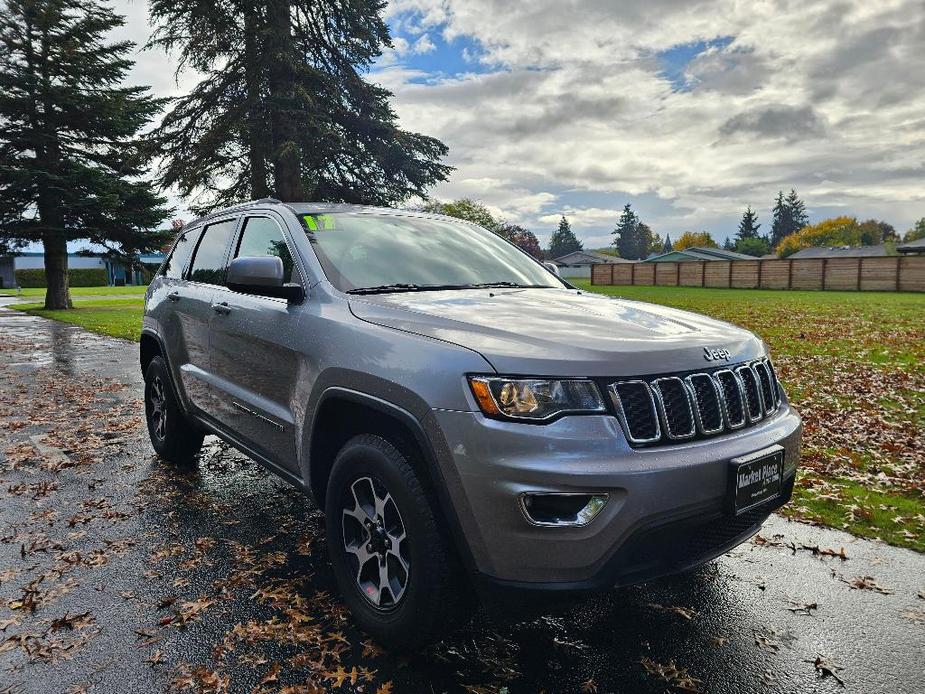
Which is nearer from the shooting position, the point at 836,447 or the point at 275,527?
the point at 275,527

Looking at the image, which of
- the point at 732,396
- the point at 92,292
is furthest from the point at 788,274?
the point at 92,292

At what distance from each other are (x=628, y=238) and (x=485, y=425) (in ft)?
492

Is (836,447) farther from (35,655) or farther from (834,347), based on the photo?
(834,347)

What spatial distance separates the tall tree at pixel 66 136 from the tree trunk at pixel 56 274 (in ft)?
0.12

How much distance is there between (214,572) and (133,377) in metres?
7.61

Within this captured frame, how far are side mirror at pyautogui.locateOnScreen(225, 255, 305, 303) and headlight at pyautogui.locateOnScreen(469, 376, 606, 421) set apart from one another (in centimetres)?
141

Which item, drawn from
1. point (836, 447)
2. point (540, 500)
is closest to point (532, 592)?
point (540, 500)

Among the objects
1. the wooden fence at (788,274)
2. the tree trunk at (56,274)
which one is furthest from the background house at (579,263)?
the tree trunk at (56,274)

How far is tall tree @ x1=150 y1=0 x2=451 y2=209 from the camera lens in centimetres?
2036

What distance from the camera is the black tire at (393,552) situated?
8.16ft

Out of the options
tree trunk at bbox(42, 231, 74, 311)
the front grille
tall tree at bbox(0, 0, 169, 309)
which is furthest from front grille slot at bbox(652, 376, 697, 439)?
tree trunk at bbox(42, 231, 74, 311)

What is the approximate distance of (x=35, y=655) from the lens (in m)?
2.80

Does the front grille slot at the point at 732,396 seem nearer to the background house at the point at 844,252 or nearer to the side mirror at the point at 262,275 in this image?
the side mirror at the point at 262,275

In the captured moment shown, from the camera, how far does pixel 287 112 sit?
20359 millimetres
